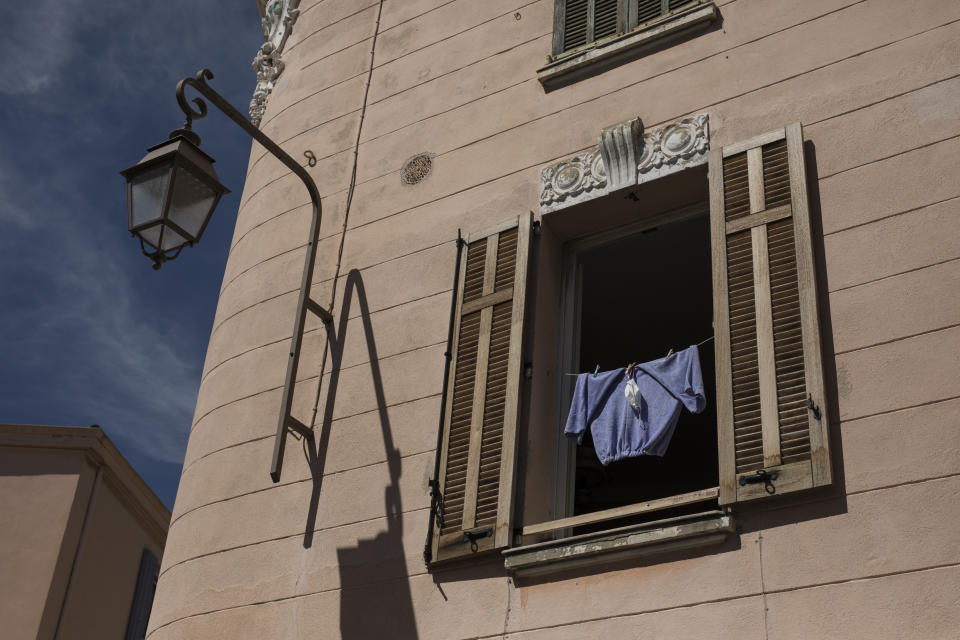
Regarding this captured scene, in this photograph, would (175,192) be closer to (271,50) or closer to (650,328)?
(271,50)

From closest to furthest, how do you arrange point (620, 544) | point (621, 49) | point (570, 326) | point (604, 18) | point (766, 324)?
point (620, 544) < point (766, 324) < point (570, 326) < point (621, 49) < point (604, 18)

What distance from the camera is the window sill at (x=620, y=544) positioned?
229 inches

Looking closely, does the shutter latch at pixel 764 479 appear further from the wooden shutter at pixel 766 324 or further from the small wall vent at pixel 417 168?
the small wall vent at pixel 417 168

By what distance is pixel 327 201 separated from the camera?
9117mm

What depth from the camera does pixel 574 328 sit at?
7.50 metres

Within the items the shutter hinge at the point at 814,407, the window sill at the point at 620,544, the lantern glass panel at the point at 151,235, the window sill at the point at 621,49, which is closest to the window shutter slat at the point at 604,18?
the window sill at the point at 621,49

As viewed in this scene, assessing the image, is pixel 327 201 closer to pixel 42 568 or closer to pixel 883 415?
pixel 883 415

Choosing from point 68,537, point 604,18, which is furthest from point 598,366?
point 68,537

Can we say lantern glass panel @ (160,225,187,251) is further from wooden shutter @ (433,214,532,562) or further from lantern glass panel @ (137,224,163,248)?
wooden shutter @ (433,214,532,562)

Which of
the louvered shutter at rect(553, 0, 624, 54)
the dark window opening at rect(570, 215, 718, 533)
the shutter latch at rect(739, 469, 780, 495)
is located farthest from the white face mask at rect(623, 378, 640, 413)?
the louvered shutter at rect(553, 0, 624, 54)

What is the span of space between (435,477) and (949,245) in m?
3.10

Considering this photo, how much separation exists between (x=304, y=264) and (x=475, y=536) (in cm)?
307

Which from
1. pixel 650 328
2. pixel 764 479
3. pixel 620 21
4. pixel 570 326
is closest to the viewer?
pixel 764 479

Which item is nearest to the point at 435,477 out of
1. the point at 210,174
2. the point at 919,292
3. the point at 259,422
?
the point at 259,422
